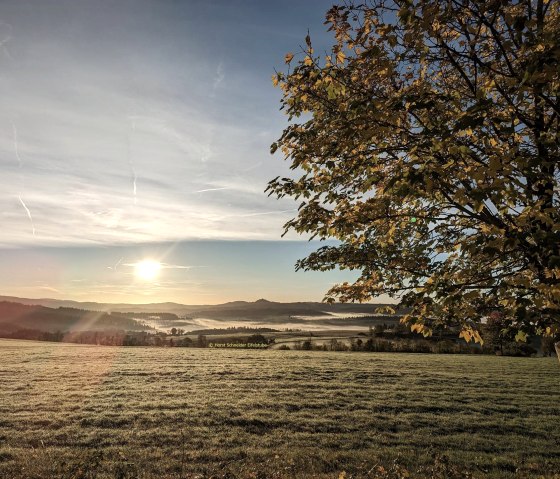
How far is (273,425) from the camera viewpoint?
15828 millimetres

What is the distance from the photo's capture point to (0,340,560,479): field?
11422 millimetres

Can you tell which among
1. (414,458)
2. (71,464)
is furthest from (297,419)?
(71,464)

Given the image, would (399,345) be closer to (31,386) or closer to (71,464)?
(31,386)

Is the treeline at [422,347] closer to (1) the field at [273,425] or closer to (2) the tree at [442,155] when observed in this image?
(1) the field at [273,425]

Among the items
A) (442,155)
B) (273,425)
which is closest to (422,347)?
(273,425)

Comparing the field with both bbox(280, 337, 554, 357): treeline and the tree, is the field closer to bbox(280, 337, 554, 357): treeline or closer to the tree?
the tree

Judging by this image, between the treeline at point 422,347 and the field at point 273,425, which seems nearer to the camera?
the field at point 273,425

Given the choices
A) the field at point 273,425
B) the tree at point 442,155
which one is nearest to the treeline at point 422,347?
the field at point 273,425

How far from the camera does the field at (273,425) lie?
11422 millimetres

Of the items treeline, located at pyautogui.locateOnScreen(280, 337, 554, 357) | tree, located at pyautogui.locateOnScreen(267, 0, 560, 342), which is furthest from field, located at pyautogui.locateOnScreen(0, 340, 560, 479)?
treeline, located at pyautogui.locateOnScreen(280, 337, 554, 357)

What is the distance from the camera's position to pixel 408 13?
5.61 m

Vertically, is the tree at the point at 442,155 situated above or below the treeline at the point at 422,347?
above

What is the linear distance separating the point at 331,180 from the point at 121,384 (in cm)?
2137

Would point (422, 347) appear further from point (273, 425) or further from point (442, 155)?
point (442, 155)
